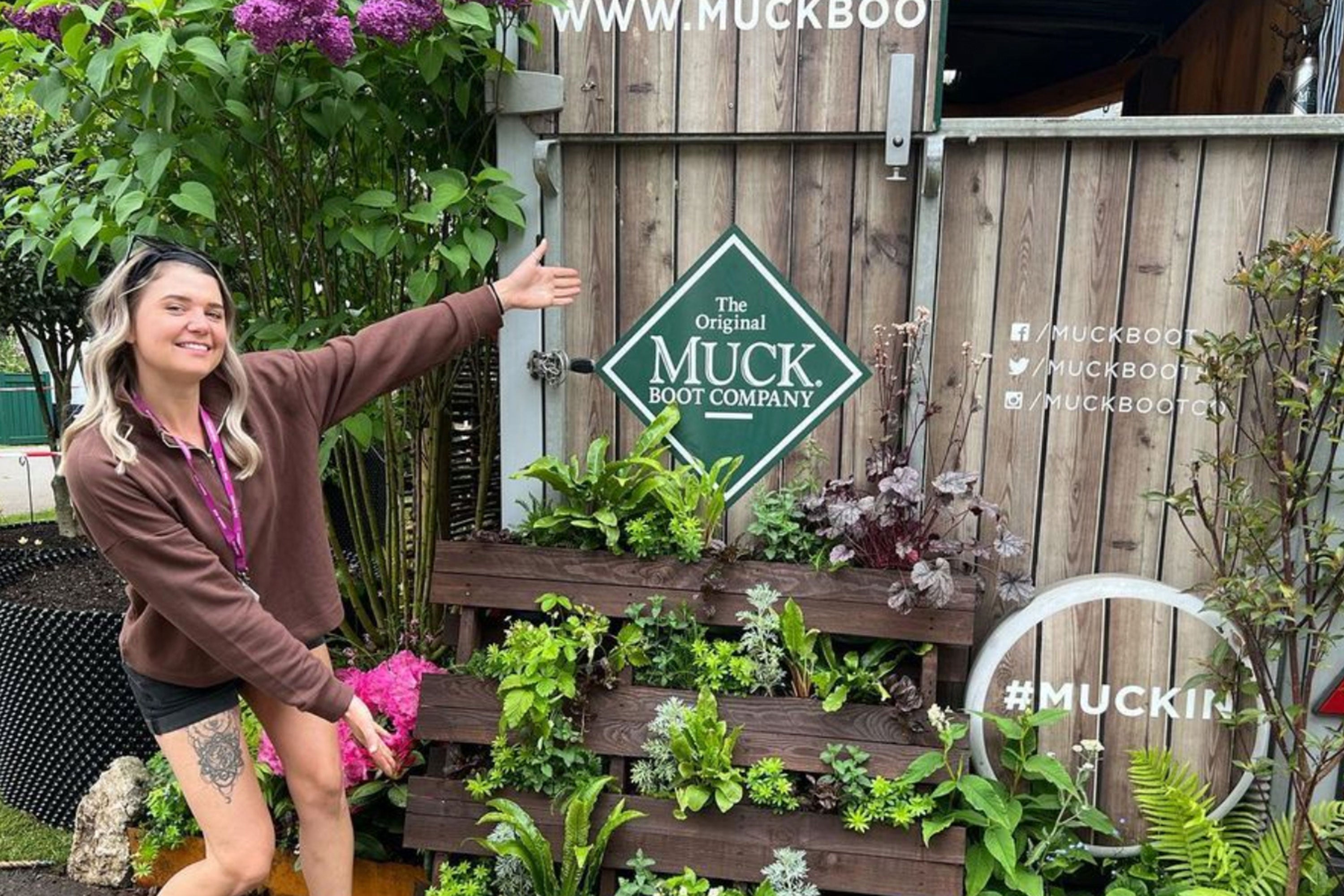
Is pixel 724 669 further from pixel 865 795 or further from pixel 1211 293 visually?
pixel 1211 293

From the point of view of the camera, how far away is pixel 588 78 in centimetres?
282

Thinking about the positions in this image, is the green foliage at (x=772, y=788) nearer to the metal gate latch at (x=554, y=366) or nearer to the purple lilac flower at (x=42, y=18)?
the metal gate latch at (x=554, y=366)

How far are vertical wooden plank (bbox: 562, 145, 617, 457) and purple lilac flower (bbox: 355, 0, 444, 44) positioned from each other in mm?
624

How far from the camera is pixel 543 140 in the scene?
2.86 meters

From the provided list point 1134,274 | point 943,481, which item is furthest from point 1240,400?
point 943,481

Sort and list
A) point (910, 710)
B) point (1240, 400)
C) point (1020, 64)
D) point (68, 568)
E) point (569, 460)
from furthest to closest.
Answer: point (1020, 64)
point (68, 568)
point (569, 460)
point (1240, 400)
point (910, 710)

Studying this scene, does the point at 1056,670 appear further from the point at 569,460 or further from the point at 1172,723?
the point at 569,460

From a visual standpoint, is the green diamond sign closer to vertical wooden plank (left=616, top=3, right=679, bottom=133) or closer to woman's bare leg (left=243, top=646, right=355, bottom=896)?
vertical wooden plank (left=616, top=3, right=679, bottom=133)

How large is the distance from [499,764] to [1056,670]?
1.73 m

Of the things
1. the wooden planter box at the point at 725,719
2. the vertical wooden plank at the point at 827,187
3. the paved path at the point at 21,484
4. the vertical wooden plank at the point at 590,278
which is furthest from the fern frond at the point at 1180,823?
the paved path at the point at 21,484

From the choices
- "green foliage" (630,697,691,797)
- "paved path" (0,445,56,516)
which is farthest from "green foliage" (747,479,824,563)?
"paved path" (0,445,56,516)

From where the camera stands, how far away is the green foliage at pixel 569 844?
2.38 m

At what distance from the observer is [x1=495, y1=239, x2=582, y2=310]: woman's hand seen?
263cm

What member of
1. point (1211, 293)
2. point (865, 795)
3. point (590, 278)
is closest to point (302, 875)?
point (865, 795)
